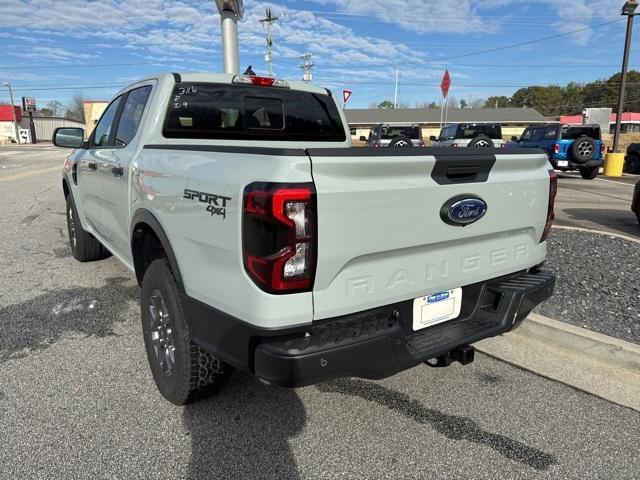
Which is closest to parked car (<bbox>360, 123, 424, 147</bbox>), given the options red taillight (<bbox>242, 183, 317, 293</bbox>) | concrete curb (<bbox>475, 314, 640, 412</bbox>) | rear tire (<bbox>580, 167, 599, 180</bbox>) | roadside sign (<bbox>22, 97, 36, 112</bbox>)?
rear tire (<bbox>580, 167, 599, 180</bbox>)

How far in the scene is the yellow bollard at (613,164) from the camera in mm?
18359

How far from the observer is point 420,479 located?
2348mm

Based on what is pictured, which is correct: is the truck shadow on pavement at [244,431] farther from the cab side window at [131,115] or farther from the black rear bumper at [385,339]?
the cab side window at [131,115]

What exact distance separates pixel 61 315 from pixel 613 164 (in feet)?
64.4

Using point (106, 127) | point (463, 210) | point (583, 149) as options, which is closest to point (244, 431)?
point (463, 210)

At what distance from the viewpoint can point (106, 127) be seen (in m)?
4.55

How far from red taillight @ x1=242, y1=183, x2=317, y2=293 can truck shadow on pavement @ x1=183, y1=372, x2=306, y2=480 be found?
39.7 inches

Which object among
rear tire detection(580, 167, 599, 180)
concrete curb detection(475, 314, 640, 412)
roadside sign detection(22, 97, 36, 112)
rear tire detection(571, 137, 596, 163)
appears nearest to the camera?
concrete curb detection(475, 314, 640, 412)

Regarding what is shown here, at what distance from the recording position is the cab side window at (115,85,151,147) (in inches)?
146

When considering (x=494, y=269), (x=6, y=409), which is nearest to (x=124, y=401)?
(x=6, y=409)

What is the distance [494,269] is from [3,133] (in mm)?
86598

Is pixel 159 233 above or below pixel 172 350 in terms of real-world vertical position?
above

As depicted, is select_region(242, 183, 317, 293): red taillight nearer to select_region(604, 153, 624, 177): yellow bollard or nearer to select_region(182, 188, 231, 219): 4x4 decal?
select_region(182, 188, 231, 219): 4x4 decal

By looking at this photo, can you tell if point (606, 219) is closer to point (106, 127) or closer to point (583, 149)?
point (583, 149)
